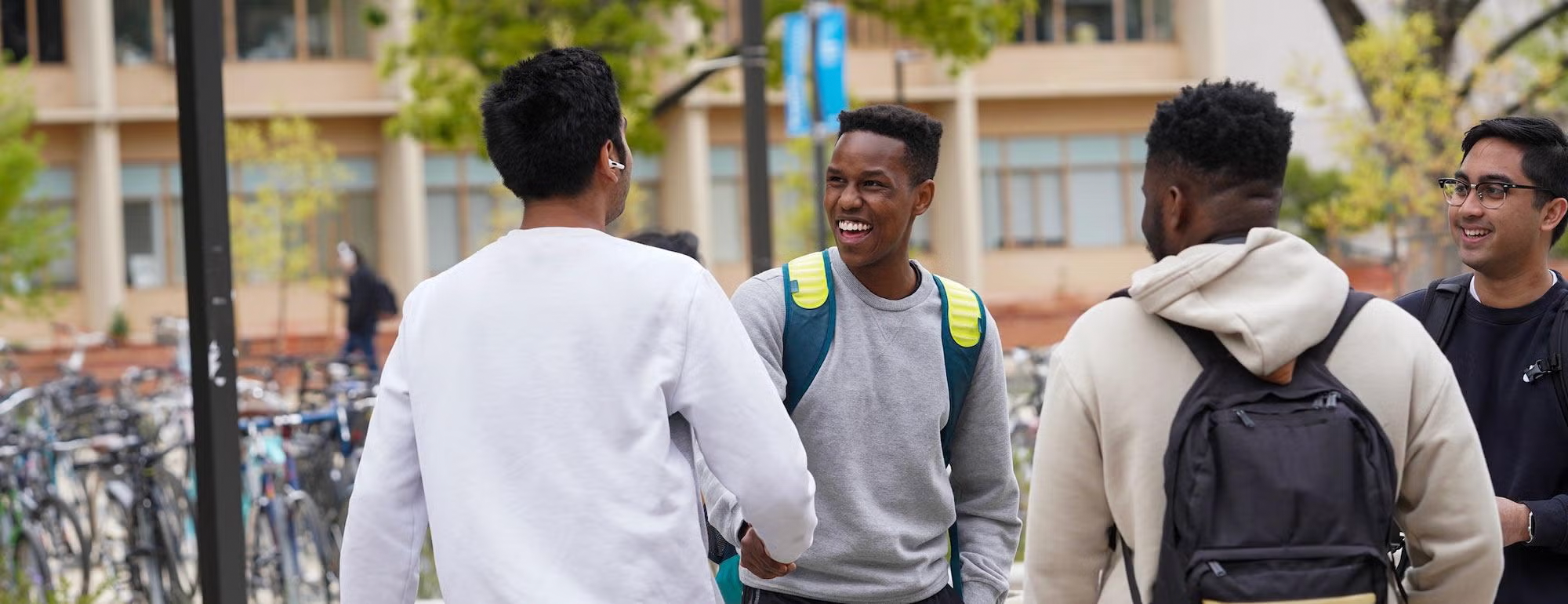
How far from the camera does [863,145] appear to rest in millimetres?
3748

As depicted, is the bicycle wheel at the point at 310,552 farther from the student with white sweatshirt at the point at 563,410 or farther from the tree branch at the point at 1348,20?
the tree branch at the point at 1348,20

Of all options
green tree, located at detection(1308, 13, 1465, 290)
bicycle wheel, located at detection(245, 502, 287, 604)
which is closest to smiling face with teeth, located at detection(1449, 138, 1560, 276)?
bicycle wheel, located at detection(245, 502, 287, 604)

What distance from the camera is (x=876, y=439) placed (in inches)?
141

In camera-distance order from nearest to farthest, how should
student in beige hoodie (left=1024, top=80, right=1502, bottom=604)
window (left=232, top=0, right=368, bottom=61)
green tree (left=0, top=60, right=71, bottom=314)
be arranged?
student in beige hoodie (left=1024, top=80, right=1502, bottom=604)
green tree (left=0, top=60, right=71, bottom=314)
window (left=232, top=0, right=368, bottom=61)

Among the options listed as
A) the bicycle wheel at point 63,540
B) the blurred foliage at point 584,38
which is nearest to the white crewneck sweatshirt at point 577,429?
the bicycle wheel at point 63,540

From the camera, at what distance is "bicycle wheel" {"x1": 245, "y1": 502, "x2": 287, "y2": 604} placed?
8.51 m

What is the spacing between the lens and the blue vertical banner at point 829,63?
1462 cm

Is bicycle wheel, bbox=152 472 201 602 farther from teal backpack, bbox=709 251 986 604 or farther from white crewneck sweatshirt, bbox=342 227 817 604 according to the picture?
white crewneck sweatshirt, bbox=342 227 817 604

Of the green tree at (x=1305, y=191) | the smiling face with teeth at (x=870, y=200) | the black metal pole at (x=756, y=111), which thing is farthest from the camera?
the green tree at (x=1305, y=191)

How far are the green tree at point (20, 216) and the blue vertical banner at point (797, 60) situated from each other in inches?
651

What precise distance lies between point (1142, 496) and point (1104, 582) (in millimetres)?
227

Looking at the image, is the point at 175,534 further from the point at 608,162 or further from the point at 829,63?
the point at 829,63

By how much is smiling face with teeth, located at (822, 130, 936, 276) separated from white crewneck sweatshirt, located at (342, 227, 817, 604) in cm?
75

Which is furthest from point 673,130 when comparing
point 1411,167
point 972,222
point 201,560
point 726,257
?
point 201,560
